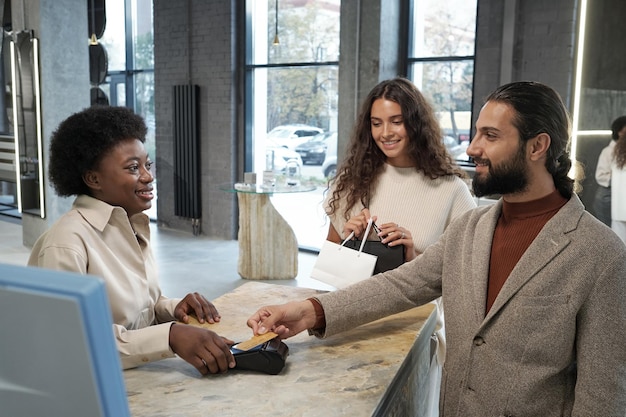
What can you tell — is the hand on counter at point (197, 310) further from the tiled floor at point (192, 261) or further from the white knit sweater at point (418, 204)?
the tiled floor at point (192, 261)

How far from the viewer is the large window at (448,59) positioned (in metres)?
6.54

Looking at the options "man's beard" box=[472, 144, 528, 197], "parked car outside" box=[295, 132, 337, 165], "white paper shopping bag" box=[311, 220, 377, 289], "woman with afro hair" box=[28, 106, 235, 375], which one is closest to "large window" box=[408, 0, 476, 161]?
"parked car outside" box=[295, 132, 337, 165]

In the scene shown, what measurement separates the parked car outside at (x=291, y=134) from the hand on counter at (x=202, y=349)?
21.7 feet

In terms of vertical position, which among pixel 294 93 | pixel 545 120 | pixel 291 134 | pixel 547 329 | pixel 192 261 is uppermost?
pixel 294 93

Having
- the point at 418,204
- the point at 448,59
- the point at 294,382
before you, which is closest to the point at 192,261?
the point at 448,59

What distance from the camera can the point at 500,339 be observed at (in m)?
1.50

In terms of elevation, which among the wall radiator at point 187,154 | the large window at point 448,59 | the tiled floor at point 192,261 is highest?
the large window at point 448,59

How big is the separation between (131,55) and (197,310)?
905cm

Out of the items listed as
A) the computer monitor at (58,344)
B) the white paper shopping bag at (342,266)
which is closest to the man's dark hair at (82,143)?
the white paper shopping bag at (342,266)

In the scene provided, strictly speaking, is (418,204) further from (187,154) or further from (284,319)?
(187,154)

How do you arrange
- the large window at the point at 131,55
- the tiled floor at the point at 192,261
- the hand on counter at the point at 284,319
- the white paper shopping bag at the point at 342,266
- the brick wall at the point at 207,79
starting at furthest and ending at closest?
the large window at the point at 131,55, the brick wall at the point at 207,79, the tiled floor at the point at 192,261, the white paper shopping bag at the point at 342,266, the hand on counter at the point at 284,319

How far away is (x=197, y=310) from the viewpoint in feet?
5.59

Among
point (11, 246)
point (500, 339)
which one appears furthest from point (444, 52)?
point (11, 246)

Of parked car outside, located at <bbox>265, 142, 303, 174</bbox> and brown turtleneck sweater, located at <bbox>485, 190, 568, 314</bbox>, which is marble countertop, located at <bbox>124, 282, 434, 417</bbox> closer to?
brown turtleneck sweater, located at <bbox>485, 190, 568, 314</bbox>
